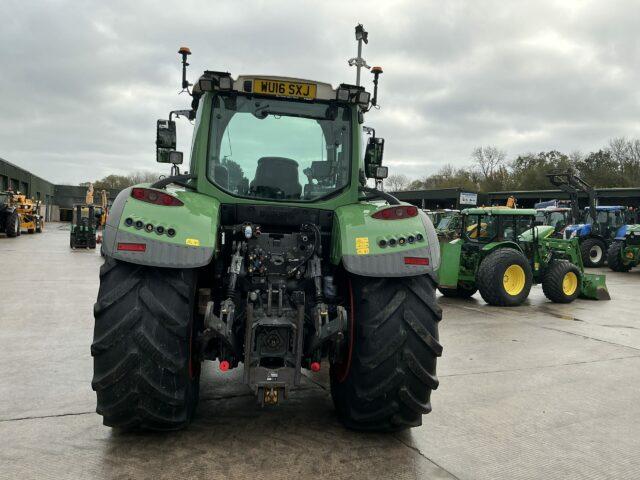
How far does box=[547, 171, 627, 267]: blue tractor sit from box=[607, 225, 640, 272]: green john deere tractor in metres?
1.52

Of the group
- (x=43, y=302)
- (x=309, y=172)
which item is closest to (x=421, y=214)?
(x=309, y=172)

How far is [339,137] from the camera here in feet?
13.0

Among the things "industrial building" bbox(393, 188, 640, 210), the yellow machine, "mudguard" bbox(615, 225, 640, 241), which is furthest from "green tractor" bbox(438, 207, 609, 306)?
the yellow machine

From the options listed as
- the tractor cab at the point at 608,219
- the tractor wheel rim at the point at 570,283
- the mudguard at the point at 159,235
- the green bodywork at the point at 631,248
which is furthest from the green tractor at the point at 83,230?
the tractor cab at the point at 608,219

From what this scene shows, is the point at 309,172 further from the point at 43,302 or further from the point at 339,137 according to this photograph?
the point at 43,302

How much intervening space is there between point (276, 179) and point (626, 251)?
18.3 metres

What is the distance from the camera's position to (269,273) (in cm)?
345

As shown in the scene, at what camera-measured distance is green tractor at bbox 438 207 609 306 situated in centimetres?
973

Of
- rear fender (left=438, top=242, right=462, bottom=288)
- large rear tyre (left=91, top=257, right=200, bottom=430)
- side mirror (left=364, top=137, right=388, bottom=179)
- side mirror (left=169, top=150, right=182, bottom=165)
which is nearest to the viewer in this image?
large rear tyre (left=91, top=257, right=200, bottom=430)

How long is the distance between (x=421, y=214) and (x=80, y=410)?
109 inches

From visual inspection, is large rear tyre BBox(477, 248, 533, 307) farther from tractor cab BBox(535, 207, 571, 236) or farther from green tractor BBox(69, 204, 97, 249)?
green tractor BBox(69, 204, 97, 249)

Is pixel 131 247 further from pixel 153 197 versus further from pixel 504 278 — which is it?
pixel 504 278

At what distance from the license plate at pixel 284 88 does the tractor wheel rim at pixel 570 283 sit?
8859 mm

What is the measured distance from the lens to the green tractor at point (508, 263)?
31.9 feet
